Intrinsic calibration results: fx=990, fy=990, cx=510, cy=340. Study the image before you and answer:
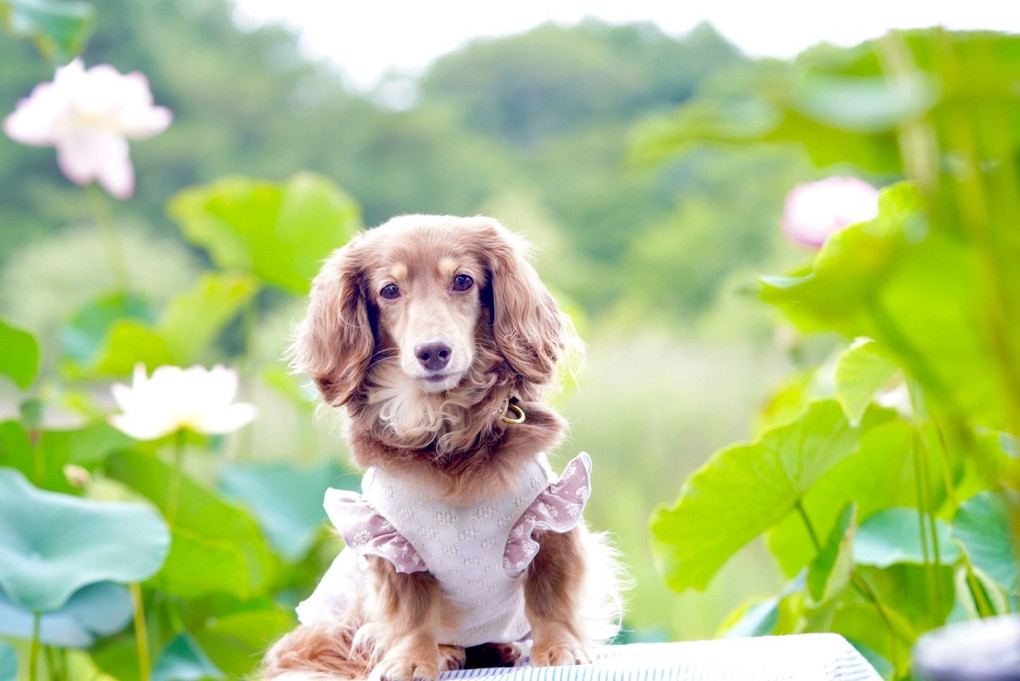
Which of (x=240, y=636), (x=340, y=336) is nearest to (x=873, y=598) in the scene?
(x=340, y=336)

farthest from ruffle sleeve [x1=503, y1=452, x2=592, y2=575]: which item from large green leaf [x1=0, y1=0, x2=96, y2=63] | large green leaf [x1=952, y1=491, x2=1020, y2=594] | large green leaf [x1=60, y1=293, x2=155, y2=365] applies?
large green leaf [x1=60, y1=293, x2=155, y2=365]

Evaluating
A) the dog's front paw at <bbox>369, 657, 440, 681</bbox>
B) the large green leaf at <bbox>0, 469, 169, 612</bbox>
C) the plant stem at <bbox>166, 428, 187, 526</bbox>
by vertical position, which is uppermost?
the large green leaf at <bbox>0, 469, 169, 612</bbox>

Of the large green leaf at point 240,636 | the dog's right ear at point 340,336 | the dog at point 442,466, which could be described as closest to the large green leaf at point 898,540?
the dog at point 442,466

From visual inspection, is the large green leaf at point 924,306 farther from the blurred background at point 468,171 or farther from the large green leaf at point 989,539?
the blurred background at point 468,171

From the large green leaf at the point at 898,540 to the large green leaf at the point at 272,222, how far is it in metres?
1.72

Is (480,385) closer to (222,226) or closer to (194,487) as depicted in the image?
(194,487)

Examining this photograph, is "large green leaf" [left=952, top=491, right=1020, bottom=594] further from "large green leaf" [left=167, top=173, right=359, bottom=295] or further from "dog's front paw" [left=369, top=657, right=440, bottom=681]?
"large green leaf" [left=167, top=173, right=359, bottom=295]

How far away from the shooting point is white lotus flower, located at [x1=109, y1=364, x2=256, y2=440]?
1.91 meters

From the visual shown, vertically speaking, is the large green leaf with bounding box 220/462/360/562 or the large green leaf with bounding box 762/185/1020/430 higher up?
the large green leaf with bounding box 762/185/1020/430

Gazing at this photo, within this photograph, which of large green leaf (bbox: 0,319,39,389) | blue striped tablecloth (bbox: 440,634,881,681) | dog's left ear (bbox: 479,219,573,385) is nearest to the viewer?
blue striped tablecloth (bbox: 440,634,881,681)

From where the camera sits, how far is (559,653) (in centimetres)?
136

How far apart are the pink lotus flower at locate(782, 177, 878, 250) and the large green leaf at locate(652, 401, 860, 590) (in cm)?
94

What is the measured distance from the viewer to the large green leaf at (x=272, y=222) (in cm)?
286

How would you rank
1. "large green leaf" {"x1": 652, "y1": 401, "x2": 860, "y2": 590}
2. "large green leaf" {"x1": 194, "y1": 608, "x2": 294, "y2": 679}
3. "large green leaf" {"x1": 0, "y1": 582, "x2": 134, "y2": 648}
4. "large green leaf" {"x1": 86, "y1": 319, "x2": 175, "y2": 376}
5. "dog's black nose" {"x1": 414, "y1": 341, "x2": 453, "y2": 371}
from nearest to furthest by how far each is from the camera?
"dog's black nose" {"x1": 414, "y1": 341, "x2": 453, "y2": 371}
"large green leaf" {"x1": 652, "y1": 401, "x2": 860, "y2": 590}
"large green leaf" {"x1": 0, "y1": 582, "x2": 134, "y2": 648}
"large green leaf" {"x1": 194, "y1": 608, "x2": 294, "y2": 679}
"large green leaf" {"x1": 86, "y1": 319, "x2": 175, "y2": 376}
